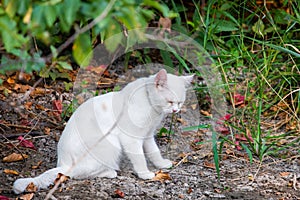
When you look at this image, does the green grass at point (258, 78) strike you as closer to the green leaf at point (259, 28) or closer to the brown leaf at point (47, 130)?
the green leaf at point (259, 28)

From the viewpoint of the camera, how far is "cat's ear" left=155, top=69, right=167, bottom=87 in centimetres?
241

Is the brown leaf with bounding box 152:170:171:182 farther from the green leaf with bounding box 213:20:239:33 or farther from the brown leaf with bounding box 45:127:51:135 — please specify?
the green leaf with bounding box 213:20:239:33

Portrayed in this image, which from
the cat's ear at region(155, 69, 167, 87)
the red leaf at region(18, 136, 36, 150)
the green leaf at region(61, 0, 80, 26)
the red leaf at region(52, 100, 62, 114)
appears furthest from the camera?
the red leaf at region(52, 100, 62, 114)

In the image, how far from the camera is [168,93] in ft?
8.14

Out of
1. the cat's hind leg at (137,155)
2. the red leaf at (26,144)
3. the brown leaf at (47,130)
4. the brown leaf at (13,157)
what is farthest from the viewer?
the brown leaf at (47,130)

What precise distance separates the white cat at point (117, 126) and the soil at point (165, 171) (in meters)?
0.08

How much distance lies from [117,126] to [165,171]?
357 millimetres

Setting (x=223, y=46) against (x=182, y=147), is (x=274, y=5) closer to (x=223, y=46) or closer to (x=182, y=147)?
(x=223, y=46)

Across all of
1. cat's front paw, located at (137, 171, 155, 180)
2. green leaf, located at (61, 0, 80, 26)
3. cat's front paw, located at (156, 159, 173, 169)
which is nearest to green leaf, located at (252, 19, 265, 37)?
cat's front paw, located at (156, 159, 173, 169)

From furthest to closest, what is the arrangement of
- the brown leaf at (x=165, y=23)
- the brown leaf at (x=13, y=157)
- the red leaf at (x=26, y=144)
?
the brown leaf at (x=165, y=23)
the red leaf at (x=26, y=144)
the brown leaf at (x=13, y=157)

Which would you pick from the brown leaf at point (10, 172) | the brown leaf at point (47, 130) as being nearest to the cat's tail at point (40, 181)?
the brown leaf at point (10, 172)

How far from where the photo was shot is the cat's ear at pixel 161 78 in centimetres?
241

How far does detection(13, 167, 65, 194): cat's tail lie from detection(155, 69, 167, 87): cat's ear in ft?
1.94

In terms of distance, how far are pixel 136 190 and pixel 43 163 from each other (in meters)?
0.53
